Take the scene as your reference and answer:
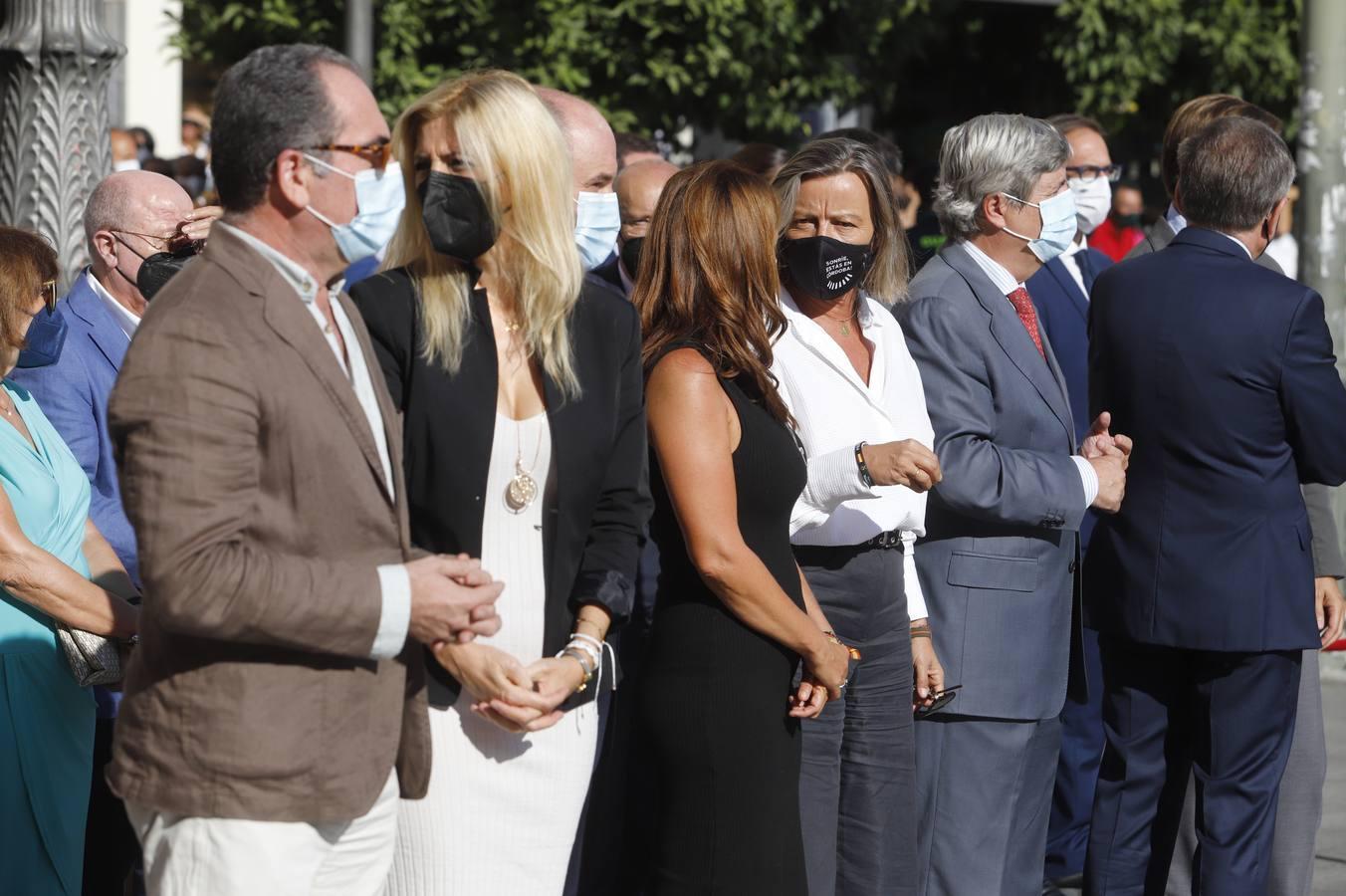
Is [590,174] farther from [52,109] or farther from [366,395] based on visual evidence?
[52,109]

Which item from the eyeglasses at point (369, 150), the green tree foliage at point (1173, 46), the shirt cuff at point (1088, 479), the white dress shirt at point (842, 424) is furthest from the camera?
the green tree foliage at point (1173, 46)

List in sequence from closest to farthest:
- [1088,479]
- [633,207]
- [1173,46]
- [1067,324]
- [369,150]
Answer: [369,150] → [1088,479] → [633,207] → [1067,324] → [1173,46]

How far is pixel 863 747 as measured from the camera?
13.0 feet

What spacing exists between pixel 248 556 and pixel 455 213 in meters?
0.76

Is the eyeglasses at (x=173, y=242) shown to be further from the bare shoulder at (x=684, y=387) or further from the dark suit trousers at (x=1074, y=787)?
the dark suit trousers at (x=1074, y=787)

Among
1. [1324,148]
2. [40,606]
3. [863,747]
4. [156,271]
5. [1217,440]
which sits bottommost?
[863,747]

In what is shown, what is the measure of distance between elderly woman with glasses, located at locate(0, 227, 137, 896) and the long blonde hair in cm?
111

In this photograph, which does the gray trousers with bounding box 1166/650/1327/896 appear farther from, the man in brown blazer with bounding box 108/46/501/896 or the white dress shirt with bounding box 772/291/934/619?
the man in brown blazer with bounding box 108/46/501/896

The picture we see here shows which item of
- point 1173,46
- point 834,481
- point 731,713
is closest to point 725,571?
point 731,713

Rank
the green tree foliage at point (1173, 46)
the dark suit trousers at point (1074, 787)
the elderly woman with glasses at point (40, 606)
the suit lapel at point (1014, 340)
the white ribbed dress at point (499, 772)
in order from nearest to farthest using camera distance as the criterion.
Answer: the white ribbed dress at point (499, 772), the elderly woman with glasses at point (40, 606), the suit lapel at point (1014, 340), the dark suit trousers at point (1074, 787), the green tree foliage at point (1173, 46)

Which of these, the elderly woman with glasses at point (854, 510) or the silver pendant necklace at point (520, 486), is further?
the elderly woman with glasses at point (854, 510)

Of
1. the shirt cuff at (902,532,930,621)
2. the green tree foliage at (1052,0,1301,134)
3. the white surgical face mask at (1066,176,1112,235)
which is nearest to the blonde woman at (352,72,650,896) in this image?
the shirt cuff at (902,532,930,621)

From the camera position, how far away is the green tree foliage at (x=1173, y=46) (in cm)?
1432

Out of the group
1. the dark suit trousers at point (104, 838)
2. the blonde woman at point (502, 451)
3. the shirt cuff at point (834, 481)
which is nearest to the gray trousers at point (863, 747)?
the shirt cuff at point (834, 481)
